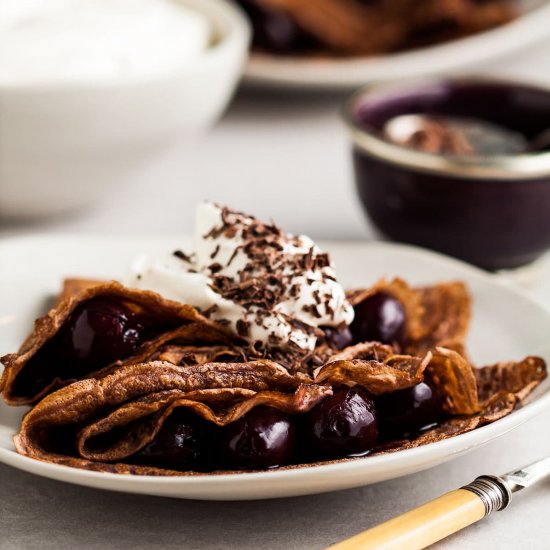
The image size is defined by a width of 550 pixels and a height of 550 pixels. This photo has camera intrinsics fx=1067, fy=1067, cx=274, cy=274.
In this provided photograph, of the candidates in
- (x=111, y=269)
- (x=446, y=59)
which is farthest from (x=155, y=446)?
(x=446, y=59)

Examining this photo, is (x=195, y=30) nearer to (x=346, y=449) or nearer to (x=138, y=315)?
(x=138, y=315)

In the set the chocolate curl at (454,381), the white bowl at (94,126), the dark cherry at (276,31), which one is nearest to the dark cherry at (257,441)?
the chocolate curl at (454,381)

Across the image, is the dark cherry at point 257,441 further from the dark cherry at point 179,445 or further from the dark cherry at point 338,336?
the dark cherry at point 338,336

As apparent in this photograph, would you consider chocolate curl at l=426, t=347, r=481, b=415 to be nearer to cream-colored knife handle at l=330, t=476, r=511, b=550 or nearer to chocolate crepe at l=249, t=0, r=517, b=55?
cream-colored knife handle at l=330, t=476, r=511, b=550

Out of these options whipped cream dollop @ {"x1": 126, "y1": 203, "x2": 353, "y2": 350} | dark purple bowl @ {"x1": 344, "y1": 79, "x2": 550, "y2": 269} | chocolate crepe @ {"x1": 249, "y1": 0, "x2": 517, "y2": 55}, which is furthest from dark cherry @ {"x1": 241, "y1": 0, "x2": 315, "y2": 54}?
whipped cream dollop @ {"x1": 126, "y1": 203, "x2": 353, "y2": 350}

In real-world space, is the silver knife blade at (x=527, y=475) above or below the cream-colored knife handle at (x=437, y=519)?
below

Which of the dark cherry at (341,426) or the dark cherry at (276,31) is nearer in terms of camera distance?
the dark cherry at (341,426)
